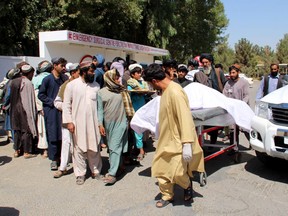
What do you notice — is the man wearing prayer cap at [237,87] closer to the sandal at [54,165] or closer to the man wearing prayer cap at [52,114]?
the man wearing prayer cap at [52,114]

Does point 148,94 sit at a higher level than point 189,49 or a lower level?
lower

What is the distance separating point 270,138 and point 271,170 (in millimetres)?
1005

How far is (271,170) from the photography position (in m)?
5.66

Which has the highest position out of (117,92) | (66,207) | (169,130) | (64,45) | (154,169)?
(64,45)

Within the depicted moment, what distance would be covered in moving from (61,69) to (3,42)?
15595 mm

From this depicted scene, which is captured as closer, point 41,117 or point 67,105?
point 67,105

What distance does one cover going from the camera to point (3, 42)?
1980cm

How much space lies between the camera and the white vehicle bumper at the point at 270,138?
480 centimetres

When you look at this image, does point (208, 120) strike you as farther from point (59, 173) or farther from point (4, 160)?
point (4, 160)

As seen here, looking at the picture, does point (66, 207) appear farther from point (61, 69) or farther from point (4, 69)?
point (4, 69)

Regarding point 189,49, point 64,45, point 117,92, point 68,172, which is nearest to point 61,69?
point 117,92

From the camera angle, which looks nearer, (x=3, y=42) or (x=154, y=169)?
(x=154, y=169)

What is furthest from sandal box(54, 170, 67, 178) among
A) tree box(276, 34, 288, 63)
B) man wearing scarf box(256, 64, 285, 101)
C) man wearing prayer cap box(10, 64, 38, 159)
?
tree box(276, 34, 288, 63)

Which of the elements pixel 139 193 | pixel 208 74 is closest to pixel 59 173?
pixel 139 193
